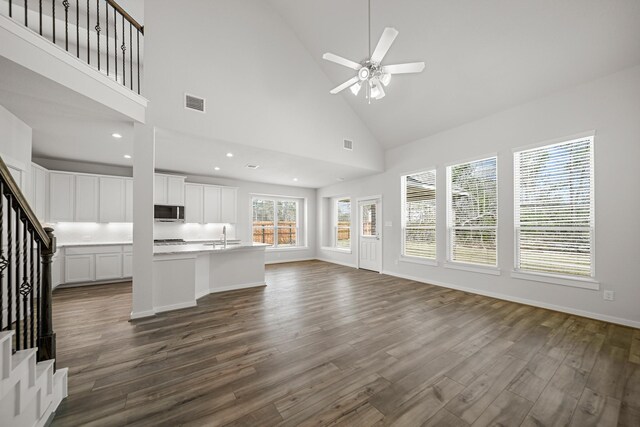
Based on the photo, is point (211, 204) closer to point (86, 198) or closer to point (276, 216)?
point (276, 216)

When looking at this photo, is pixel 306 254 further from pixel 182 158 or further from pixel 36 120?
pixel 36 120

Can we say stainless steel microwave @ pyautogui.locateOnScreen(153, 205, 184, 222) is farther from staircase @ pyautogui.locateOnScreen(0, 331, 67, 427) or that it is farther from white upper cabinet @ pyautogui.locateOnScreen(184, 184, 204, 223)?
staircase @ pyautogui.locateOnScreen(0, 331, 67, 427)

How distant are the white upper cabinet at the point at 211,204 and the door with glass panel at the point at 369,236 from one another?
4.09m

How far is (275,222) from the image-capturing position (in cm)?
841

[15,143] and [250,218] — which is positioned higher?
[15,143]

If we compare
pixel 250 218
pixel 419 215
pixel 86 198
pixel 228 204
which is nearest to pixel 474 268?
pixel 419 215

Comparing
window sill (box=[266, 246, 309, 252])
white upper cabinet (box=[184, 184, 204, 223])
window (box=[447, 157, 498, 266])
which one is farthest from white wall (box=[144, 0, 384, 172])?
window sill (box=[266, 246, 309, 252])

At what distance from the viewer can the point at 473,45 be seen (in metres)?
3.65

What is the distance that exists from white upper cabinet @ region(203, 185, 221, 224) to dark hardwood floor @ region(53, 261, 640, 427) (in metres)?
3.20

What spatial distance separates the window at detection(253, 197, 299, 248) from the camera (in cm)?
809

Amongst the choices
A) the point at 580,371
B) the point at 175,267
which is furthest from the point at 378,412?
the point at 175,267

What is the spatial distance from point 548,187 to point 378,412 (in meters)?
4.24

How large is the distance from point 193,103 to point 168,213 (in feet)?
11.2

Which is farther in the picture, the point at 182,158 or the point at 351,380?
the point at 182,158
